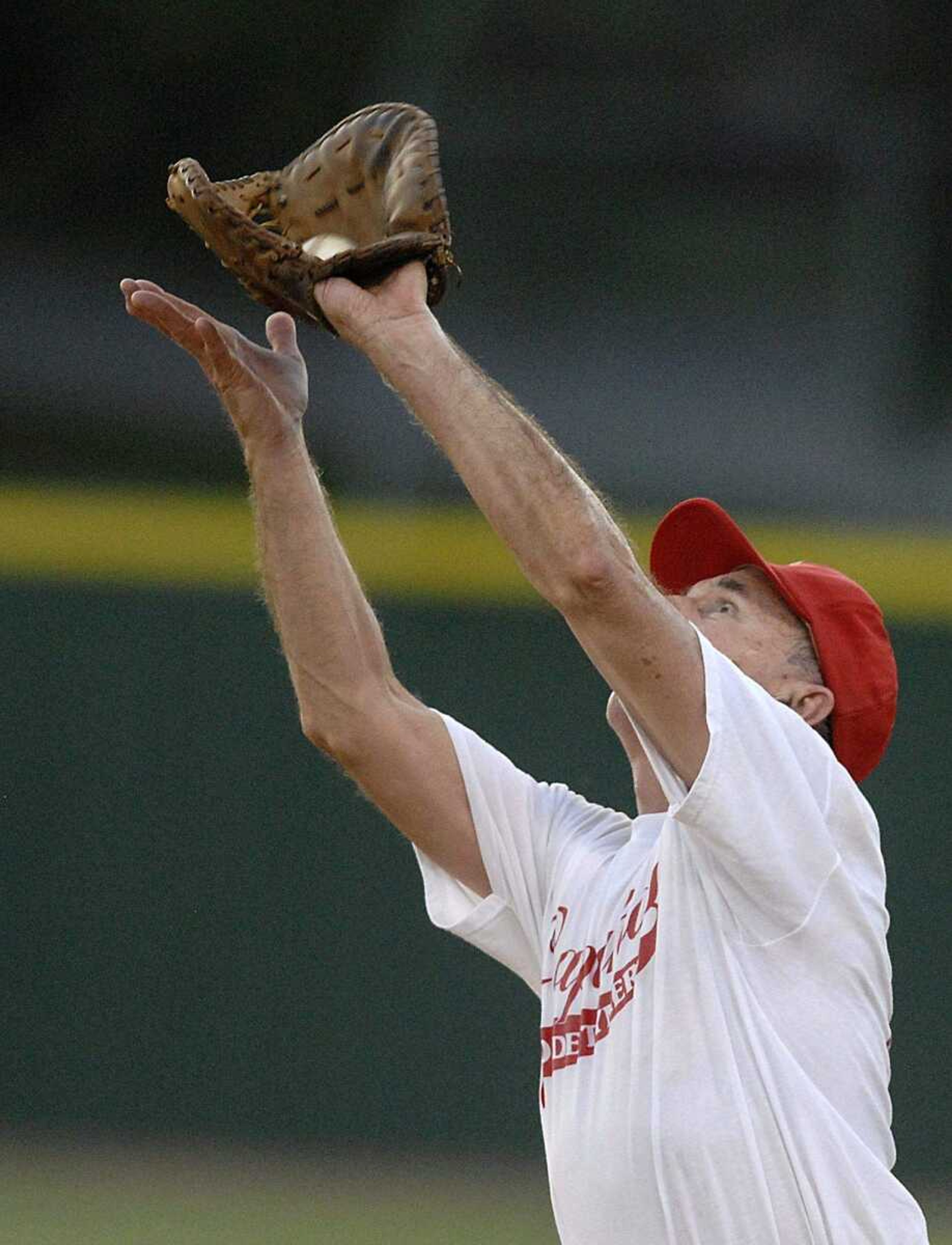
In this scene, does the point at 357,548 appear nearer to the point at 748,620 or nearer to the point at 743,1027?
the point at 748,620

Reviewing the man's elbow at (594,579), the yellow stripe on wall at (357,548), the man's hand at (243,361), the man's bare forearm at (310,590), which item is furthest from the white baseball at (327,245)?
the yellow stripe on wall at (357,548)

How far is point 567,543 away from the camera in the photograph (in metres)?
1.63

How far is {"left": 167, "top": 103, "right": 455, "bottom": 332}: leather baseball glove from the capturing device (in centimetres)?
177

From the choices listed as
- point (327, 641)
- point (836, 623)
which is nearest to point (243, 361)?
point (327, 641)

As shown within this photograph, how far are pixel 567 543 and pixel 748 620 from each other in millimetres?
527

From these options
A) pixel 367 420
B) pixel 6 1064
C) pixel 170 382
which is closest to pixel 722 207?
pixel 367 420

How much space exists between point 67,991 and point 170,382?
149cm

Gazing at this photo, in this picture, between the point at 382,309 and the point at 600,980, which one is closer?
the point at 382,309

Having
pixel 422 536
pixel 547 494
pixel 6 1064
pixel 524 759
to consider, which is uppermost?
pixel 422 536

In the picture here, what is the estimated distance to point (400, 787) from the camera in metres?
2.07

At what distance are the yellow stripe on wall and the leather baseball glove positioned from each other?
2.52 meters

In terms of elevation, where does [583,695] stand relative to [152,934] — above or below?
above

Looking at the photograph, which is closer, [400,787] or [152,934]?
[400,787]

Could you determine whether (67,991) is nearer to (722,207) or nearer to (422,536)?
(422,536)
